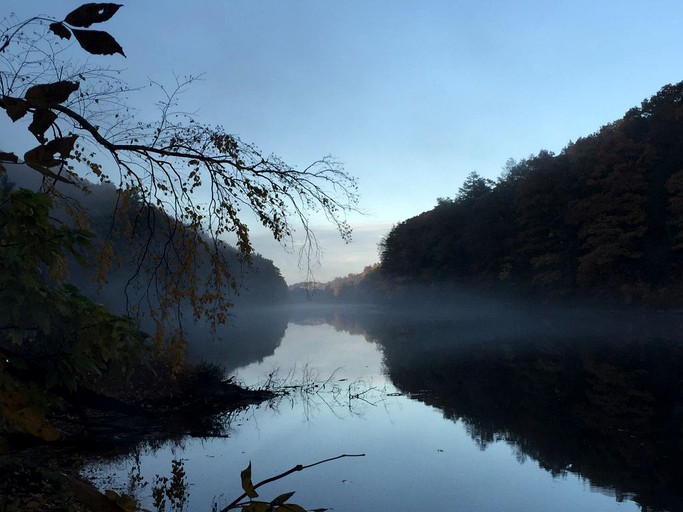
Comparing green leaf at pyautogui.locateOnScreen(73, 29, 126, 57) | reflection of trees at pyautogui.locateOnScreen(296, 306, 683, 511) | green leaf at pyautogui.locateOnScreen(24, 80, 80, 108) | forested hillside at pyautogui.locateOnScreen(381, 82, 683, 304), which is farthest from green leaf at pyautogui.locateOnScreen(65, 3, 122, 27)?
forested hillside at pyautogui.locateOnScreen(381, 82, 683, 304)

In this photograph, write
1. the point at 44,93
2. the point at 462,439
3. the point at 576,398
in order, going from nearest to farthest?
the point at 44,93, the point at 462,439, the point at 576,398

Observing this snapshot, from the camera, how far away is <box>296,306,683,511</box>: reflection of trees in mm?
10023

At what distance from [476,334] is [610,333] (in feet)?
27.6

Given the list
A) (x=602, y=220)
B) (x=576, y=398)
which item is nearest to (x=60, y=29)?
(x=576, y=398)

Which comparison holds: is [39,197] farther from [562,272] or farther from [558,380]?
[562,272]

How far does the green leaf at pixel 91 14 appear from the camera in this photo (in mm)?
1384

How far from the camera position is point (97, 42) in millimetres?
1473

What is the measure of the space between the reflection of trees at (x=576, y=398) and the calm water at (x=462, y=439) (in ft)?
0.15

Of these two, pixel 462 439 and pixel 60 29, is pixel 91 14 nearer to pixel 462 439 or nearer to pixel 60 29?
pixel 60 29

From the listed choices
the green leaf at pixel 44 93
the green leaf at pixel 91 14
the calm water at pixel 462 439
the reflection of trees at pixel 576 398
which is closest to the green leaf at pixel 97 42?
the green leaf at pixel 91 14

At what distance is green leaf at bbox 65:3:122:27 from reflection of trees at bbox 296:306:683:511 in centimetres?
951

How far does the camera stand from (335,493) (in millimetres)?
9180

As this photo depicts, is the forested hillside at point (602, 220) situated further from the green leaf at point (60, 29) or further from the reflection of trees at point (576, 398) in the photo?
the green leaf at point (60, 29)

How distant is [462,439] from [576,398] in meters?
5.16
